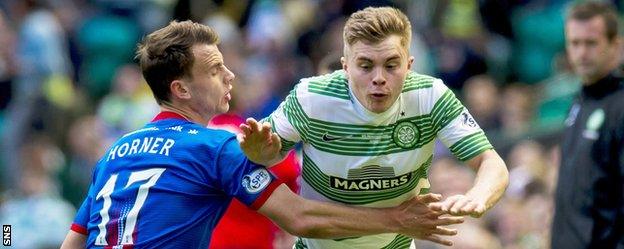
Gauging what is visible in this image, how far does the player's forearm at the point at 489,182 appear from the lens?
6.82 m

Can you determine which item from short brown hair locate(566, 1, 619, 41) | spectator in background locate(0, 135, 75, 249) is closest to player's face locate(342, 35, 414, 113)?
short brown hair locate(566, 1, 619, 41)

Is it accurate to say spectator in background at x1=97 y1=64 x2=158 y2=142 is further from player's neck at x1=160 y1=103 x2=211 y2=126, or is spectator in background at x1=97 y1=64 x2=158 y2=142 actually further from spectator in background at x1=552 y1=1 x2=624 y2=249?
player's neck at x1=160 y1=103 x2=211 y2=126

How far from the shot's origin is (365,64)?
7105mm

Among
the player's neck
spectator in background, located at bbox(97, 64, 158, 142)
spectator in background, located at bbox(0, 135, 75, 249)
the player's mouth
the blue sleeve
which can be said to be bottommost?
spectator in background, located at bbox(0, 135, 75, 249)

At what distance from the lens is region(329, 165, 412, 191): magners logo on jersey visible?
730 centimetres

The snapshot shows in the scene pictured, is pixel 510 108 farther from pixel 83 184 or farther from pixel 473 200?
pixel 473 200

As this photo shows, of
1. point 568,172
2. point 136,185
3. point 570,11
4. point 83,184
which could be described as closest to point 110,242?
point 136,185

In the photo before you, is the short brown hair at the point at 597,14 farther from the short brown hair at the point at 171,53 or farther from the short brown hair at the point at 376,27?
the short brown hair at the point at 171,53

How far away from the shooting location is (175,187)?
6.69 m

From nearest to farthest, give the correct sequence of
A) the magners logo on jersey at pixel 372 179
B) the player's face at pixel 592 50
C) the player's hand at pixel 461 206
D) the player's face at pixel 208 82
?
the player's hand at pixel 461 206
the player's face at pixel 208 82
the magners logo on jersey at pixel 372 179
the player's face at pixel 592 50

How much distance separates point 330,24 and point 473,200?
10.3m

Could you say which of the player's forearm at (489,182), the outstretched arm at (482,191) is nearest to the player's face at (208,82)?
the outstretched arm at (482,191)

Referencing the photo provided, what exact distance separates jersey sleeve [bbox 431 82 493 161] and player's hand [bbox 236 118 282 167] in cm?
91

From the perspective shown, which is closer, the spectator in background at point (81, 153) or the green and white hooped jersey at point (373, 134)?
the green and white hooped jersey at point (373, 134)
